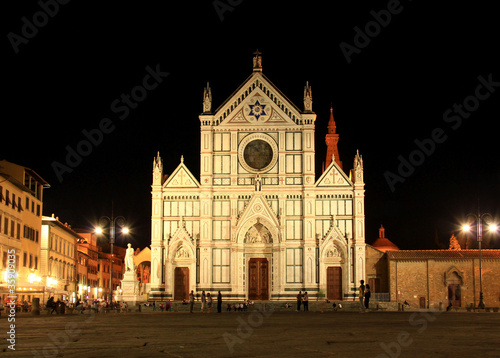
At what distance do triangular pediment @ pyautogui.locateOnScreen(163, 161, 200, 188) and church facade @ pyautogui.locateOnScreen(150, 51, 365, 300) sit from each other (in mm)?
76

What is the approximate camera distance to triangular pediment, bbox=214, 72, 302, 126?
2071 inches

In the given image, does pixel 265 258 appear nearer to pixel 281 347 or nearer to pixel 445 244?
pixel 281 347

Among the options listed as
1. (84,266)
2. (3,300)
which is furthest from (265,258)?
(84,266)

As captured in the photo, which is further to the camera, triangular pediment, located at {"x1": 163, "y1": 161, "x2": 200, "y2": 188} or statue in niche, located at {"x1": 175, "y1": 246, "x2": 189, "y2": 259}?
triangular pediment, located at {"x1": 163, "y1": 161, "x2": 200, "y2": 188}

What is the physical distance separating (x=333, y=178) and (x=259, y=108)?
24.9 feet

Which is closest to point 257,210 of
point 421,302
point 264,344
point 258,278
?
point 258,278

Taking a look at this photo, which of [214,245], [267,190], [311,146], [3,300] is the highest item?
[311,146]

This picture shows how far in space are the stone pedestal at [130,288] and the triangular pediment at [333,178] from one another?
14944 mm

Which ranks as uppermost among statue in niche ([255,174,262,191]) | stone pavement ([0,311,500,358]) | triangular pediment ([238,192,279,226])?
statue in niche ([255,174,262,191])

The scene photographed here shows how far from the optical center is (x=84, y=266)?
259ft

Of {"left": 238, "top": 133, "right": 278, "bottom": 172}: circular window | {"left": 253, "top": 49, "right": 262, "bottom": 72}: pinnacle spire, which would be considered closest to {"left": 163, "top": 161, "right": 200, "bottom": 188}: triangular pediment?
{"left": 238, "top": 133, "right": 278, "bottom": 172}: circular window

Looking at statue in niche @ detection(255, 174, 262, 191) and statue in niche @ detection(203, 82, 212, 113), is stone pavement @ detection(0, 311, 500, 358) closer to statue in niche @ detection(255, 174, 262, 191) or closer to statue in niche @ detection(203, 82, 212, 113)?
statue in niche @ detection(255, 174, 262, 191)

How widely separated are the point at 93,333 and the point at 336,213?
36876 mm


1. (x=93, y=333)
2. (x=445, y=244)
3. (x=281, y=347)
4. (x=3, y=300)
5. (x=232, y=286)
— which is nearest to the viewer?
(x=281, y=347)
